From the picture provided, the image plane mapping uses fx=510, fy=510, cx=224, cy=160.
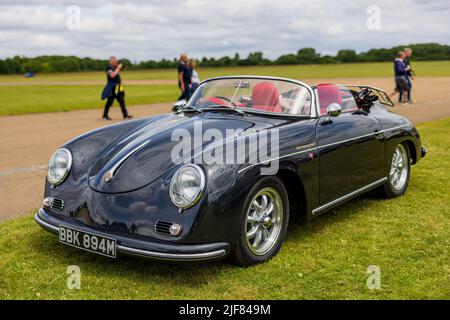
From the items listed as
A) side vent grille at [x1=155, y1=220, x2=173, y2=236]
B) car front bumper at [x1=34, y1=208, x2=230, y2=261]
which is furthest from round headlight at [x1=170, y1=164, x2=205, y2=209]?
car front bumper at [x1=34, y1=208, x2=230, y2=261]

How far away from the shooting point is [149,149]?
14.3 ft

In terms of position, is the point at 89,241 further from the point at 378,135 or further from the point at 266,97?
the point at 378,135

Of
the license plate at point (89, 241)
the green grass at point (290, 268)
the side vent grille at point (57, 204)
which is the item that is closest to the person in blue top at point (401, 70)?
the green grass at point (290, 268)

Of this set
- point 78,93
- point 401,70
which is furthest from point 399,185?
point 78,93

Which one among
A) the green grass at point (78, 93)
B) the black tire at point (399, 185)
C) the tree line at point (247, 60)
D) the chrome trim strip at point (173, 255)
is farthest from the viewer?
the tree line at point (247, 60)

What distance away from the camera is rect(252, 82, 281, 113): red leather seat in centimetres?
511

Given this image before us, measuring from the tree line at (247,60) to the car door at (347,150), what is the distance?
79795 mm

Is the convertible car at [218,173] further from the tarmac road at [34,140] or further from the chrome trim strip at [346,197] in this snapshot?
the tarmac road at [34,140]

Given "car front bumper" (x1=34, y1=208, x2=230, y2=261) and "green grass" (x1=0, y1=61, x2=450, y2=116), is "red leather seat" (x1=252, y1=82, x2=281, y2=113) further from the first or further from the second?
"green grass" (x1=0, y1=61, x2=450, y2=116)

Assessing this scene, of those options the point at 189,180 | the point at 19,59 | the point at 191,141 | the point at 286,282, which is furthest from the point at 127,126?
the point at 19,59

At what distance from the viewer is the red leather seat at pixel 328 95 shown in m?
5.49

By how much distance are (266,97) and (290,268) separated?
184cm
